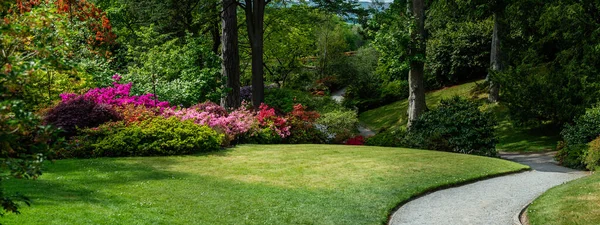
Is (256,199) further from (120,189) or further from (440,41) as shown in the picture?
(440,41)

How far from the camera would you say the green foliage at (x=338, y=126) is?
2123 centimetres

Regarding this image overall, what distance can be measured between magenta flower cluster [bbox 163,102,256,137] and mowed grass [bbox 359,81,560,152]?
383 inches

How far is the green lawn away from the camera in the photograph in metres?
8.65

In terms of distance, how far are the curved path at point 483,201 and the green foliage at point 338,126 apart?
27.0 feet

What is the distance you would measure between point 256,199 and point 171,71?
14.6 metres

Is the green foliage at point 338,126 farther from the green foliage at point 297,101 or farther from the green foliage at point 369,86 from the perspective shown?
the green foliage at point 369,86

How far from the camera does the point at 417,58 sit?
20781 millimetres

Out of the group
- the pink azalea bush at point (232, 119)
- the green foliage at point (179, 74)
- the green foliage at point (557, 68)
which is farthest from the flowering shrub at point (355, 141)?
the green foliage at point (557, 68)

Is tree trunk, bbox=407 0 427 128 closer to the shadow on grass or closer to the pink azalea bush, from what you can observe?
the pink azalea bush

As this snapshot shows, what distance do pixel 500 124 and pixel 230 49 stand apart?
48.2 feet

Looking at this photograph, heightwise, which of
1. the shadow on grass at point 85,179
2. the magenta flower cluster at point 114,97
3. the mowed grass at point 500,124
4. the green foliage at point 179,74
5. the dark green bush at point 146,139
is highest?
the green foliage at point 179,74

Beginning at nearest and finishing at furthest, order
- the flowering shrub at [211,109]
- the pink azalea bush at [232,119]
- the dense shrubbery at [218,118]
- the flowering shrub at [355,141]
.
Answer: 1. the dense shrubbery at [218,118]
2. the pink azalea bush at [232,119]
3. the flowering shrub at [211,109]
4. the flowering shrub at [355,141]

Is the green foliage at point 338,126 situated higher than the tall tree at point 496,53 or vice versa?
the tall tree at point 496,53

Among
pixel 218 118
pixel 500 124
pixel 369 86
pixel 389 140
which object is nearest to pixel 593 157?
pixel 389 140
